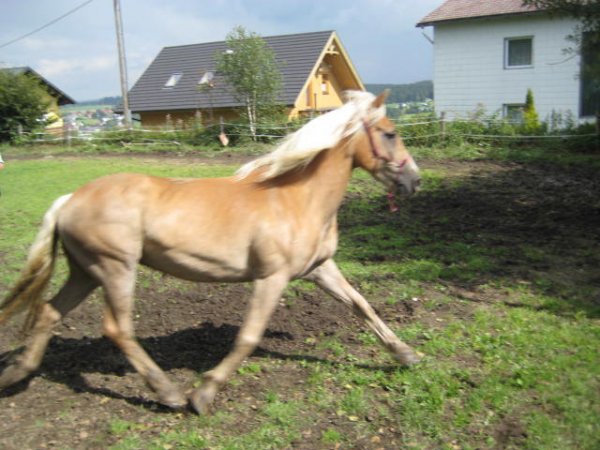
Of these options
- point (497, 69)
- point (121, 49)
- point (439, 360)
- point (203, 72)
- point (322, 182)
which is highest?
point (121, 49)

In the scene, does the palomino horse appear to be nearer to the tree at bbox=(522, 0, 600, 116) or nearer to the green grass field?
the green grass field

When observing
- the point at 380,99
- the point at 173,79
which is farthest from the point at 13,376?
the point at 173,79

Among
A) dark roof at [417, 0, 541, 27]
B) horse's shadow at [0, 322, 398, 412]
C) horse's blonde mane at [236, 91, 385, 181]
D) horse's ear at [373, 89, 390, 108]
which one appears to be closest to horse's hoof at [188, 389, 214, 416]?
horse's shadow at [0, 322, 398, 412]

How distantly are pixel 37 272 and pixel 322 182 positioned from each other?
2.09m

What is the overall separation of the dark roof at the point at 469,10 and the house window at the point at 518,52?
1.26 meters

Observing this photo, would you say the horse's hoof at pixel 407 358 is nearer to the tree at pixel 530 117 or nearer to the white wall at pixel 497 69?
the tree at pixel 530 117

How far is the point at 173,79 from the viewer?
32.7m

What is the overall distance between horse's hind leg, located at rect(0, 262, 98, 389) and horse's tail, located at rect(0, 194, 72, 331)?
0.29 ft

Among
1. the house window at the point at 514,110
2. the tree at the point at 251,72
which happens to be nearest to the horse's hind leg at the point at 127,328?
the tree at the point at 251,72

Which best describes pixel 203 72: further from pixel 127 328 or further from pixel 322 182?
pixel 127 328

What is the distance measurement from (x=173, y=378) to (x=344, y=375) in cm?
129

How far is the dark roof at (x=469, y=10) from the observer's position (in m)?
22.6

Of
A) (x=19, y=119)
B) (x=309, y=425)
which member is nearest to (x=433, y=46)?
(x=19, y=119)

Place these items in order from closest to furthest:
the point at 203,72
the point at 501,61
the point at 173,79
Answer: the point at 501,61, the point at 203,72, the point at 173,79
